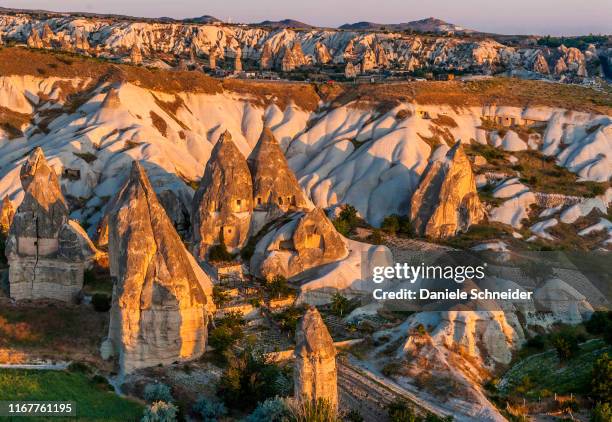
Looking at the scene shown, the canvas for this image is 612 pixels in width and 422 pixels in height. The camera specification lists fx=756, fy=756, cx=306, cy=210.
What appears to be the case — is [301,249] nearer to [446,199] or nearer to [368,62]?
[446,199]

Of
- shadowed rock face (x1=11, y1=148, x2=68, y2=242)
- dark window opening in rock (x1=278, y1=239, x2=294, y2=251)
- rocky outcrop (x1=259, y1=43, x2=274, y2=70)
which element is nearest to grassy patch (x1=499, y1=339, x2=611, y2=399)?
dark window opening in rock (x1=278, y1=239, x2=294, y2=251)

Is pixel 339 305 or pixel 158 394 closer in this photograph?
pixel 158 394

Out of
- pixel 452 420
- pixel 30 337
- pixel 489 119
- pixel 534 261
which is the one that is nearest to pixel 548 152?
pixel 489 119

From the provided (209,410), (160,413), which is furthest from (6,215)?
(160,413)

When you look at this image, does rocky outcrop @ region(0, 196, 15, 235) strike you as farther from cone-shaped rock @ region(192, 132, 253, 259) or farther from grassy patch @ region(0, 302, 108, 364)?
grassy patch @ region(0, 302, 108, 364)

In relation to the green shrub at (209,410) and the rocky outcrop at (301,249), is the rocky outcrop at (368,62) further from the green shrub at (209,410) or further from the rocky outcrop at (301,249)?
the green shrub at (209,410)

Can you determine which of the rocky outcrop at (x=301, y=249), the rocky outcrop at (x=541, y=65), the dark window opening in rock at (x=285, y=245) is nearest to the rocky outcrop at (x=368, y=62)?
the rocky outcrop at (x=541, y=65)

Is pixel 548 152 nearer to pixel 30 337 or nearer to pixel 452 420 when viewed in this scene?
pixel 452 420
